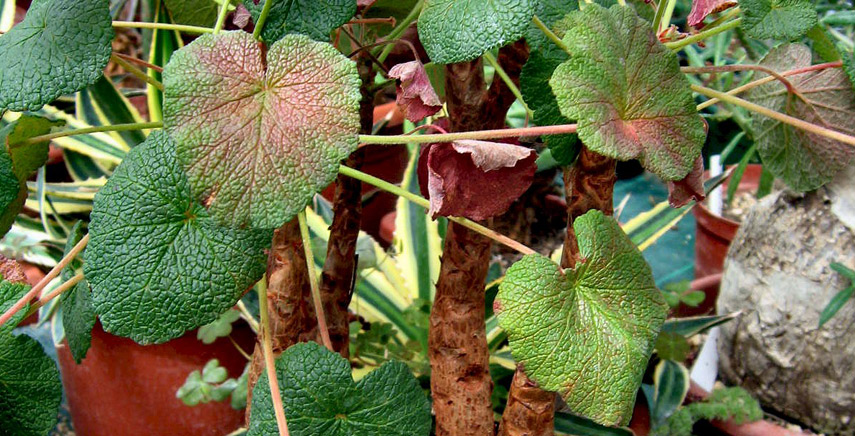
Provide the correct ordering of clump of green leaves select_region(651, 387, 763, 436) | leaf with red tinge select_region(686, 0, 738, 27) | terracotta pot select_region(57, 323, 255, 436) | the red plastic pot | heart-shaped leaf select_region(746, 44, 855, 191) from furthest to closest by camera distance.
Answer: the red plastic pot < terracotta pot select_region(57, 323, 255, 436) < clump of green leaves select_region(651, 387, 763, 436) < heart-shaped leaf select_region(746, 44, 855, 191) < leaf with red tinge select_region(686, 0, 738, 27)

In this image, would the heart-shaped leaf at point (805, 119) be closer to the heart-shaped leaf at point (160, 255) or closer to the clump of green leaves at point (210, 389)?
the heart-shaped leaf at point (160, 255)

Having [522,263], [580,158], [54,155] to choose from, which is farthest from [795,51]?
[54,155]

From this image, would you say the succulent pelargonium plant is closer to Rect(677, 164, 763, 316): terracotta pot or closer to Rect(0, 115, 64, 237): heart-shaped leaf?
Rect(0, 115, 64, 237): heart-shaped leaf

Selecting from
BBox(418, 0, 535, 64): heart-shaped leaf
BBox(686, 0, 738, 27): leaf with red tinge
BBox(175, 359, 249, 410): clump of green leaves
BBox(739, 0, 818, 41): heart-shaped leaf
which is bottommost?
BBox(175, 359, 249, 410): clump of green leaves

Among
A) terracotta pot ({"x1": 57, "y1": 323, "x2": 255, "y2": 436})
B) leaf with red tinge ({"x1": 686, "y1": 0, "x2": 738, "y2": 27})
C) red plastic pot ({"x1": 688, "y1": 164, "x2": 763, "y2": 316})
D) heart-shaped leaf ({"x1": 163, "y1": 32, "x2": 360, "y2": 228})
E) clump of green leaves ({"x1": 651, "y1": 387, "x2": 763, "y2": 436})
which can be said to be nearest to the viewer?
heart-shaped leaf ({"x1": 163, "y1": 32, "x2": 360, "y2": 228})

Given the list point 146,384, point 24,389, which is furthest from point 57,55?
point 146,384

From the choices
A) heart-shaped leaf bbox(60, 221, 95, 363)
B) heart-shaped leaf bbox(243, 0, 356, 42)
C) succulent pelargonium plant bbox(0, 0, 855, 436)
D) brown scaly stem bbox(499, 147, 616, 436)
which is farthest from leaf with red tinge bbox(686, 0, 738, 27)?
heart-shaped leaf bbox(60, 221, 95, 363)

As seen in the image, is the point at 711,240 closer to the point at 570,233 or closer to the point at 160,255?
the point at 570,233

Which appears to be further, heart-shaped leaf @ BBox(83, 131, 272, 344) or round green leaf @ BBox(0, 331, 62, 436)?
round green leaf @ BBox(0, 331, 62, 436)
